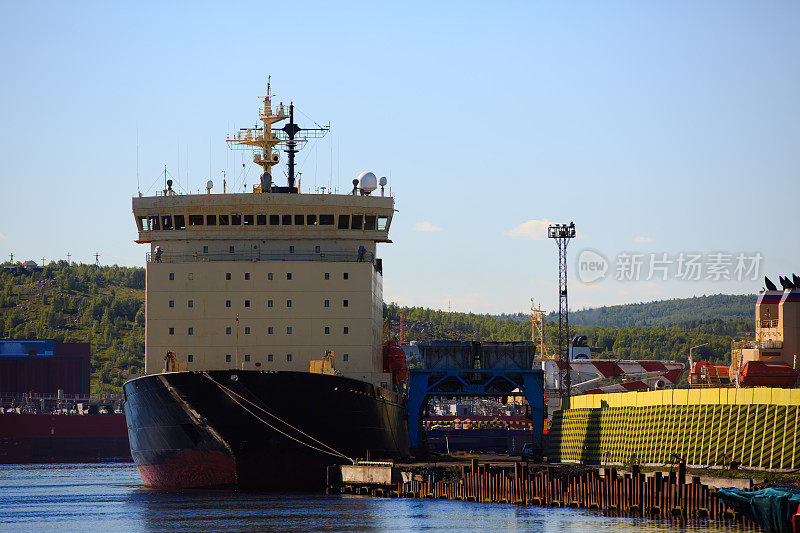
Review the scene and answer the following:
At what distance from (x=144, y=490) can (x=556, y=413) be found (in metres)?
23.1

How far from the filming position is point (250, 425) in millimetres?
45438

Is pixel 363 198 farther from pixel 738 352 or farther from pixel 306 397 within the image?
pixel 738 352

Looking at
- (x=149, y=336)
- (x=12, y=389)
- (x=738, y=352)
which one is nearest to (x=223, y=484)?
(x=149, y=336)

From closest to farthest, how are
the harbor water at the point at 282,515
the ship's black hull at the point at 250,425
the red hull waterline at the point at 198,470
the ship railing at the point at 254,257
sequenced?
the harbor water at the point at 282,515 < the ship's black hull at the point at 250,425 < the red hull waterline at the point at 198,470 < the ship railing at the point at 254,257

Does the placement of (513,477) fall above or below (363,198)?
below

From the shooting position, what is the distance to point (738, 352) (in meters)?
67.4

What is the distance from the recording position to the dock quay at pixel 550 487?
35.1 meters

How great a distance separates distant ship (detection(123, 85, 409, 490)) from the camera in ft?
150

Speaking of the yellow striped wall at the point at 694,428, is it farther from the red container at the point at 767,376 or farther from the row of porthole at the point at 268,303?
the row of porthole at the point at 268,303

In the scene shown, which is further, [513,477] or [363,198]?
[363,198]

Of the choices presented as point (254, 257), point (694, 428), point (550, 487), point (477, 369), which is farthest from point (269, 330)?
point (694, 428)

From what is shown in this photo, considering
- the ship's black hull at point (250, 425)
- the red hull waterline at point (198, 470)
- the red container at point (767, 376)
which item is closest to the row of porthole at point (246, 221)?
the ship's black hull at point (250, 425)

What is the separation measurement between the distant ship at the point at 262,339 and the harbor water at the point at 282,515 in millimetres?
2002

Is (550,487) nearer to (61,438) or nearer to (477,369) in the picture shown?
(477,369)
